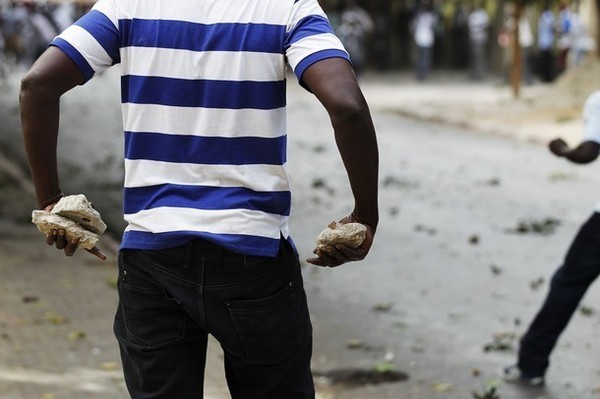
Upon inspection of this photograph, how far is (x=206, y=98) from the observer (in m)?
2.66

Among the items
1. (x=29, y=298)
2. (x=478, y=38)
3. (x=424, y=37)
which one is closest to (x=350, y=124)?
(x=29, y=298)

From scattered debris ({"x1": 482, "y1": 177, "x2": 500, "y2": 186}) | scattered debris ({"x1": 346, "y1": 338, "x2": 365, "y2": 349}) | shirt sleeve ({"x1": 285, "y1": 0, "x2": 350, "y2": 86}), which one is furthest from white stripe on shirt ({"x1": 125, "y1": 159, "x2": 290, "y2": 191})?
scattered debris ({"x1": 482, "y1": 177, "x2": 500, "y2": 186})

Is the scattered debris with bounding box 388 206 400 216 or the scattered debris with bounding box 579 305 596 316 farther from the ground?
the scattered debris with bounding box 579 305 596 316

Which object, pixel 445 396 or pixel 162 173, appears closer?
pixel 162 173

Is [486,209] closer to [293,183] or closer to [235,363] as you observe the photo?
[293,183]

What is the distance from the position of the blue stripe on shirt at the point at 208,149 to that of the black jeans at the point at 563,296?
2.60 meters

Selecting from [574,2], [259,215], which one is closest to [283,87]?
[259,215]

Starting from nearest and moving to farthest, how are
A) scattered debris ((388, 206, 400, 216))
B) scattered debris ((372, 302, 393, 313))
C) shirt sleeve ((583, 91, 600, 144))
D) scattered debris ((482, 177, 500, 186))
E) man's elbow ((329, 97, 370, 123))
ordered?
man's elbow ((329, 97, 370, 123)), shirt sleeve ((583, 91, 600, 144)), scattered debris ((372, 302, 393, 313)), scattered debris ((388, 206, 400, 216)), scattered debris ((482, 177, 500, 186))

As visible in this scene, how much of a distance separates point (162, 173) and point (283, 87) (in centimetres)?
37

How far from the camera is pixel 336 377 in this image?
18.5ft

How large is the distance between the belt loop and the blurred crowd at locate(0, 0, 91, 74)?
77.5 feet

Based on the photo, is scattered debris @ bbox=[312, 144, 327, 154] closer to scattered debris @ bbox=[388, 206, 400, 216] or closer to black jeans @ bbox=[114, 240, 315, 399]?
scattered debris @ bbox=[388, 206, 400, 216]

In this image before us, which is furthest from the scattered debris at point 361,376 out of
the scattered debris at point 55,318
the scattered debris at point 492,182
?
the scattered debris at point 492,182

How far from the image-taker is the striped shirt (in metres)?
2.64
